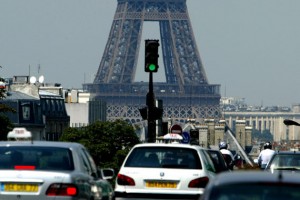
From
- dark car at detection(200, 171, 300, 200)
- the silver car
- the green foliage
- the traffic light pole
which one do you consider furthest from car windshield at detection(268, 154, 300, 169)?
the green foliage

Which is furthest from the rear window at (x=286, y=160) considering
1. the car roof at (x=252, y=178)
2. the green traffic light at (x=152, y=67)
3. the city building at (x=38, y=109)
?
the city building at (x=38, y=109)

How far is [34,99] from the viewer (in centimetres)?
12244

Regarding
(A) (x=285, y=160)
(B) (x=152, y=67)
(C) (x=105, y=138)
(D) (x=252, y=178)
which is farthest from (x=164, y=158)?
Answer: (C) (x=105, y=138)

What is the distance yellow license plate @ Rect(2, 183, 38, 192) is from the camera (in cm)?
2112

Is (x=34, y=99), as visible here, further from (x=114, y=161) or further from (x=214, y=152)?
(x=214, y=152)

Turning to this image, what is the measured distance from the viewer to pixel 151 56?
35938 mm

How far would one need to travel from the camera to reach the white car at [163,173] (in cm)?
2625

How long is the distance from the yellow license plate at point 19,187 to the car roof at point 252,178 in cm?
442

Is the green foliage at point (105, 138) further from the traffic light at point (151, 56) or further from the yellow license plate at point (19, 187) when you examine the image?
the yellow license plate at point (19, 187)

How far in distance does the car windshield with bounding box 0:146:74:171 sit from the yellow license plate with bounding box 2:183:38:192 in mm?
354

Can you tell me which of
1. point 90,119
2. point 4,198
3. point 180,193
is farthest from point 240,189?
point 90,119

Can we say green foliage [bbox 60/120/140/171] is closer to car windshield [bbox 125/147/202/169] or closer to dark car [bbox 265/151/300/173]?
dark car [bbox 265/151/300/173]

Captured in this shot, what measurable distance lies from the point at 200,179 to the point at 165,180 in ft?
1.78

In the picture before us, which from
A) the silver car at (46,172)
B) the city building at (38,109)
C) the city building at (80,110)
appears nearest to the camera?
the silver car at (46,172)
